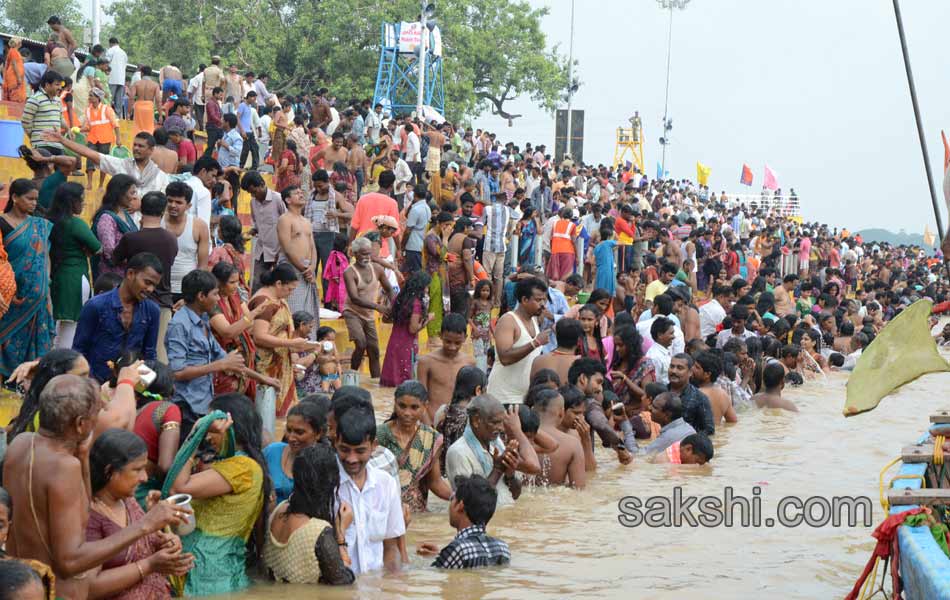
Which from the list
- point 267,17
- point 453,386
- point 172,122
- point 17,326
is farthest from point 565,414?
point 267,17

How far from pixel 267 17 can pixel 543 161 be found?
76.8ft

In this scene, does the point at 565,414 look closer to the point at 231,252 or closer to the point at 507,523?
the point at 507,523

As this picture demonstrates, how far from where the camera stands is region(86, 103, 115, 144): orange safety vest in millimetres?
17734

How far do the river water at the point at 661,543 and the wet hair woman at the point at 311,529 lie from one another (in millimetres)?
86

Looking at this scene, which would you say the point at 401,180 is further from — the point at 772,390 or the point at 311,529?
the point at 311,529

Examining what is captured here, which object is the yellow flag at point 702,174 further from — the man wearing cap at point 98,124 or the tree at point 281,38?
the man wearing cap at point 98,124

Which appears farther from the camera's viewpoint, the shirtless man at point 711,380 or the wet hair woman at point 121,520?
the shirtless man at point 711,380

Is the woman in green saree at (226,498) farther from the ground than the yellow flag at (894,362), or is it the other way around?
the yellow flag at (894,362)

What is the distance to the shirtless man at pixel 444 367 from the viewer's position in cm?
950

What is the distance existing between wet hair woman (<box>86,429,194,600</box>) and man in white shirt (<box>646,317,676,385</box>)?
7.53 metres

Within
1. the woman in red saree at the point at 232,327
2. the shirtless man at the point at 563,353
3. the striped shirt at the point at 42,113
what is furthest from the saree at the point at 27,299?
the striped shirt at the point at 42,113

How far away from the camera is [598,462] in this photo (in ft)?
36.4

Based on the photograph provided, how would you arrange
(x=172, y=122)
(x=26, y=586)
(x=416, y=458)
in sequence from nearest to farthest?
(x=26, y=586), (x=416, y=458), (x=172, y=122)

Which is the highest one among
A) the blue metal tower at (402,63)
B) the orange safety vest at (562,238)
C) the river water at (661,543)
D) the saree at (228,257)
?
the blue metal tower at (402,63)
